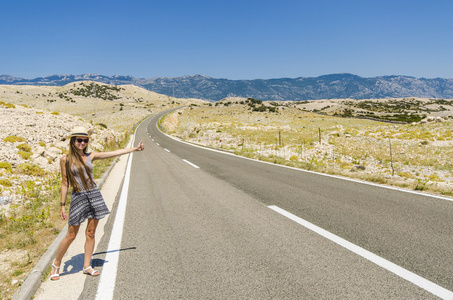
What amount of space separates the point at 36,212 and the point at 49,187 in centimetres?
272

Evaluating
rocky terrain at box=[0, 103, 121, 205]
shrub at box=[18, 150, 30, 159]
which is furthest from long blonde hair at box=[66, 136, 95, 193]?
shrub at box=[18, 150, 30, 159]

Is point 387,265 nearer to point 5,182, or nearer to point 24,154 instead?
point 5,182

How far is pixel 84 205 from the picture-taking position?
346 cm

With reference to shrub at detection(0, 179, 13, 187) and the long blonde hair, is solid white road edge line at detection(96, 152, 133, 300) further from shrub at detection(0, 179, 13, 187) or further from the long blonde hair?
shrub at detection(0, 179, 13, 187)

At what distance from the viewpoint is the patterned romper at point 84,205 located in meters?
3.39

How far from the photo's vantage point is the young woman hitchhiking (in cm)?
338

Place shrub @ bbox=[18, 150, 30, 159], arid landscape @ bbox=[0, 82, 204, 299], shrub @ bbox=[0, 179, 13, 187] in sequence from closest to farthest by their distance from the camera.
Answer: arid landscape @ bbox=[0, 82, 204, 299] → shrub @ bbox=[0, 179, 13, 187] → shrub @ bbox=[18, 150, 30, 159]

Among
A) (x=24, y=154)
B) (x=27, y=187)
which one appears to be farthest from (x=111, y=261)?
(x=24, y=154)

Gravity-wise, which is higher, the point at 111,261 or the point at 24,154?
the point at 24,154

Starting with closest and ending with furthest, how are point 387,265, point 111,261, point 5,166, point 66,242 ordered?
1. point 387,265
2. point 66,242
3. point 111,261
4. point 5,166

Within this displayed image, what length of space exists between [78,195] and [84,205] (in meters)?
0.16

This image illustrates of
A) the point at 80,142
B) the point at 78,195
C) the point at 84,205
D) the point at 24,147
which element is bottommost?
the point at 84,205

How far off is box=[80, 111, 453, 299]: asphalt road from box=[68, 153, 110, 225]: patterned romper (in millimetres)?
853

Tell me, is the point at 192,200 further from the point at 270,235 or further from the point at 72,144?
the point at 72,144
